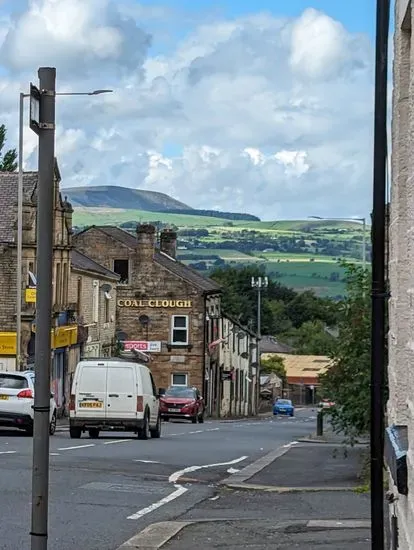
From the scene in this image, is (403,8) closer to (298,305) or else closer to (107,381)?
(107,381)

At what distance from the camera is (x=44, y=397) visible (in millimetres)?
6301

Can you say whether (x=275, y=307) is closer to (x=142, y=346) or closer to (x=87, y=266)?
(x=142, y=346)

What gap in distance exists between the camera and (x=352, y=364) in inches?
725

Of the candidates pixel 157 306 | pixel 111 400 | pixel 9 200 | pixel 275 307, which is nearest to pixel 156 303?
pixel 157 306

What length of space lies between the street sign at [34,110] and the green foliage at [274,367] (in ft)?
350

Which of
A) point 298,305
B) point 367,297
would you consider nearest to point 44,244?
point 367,297

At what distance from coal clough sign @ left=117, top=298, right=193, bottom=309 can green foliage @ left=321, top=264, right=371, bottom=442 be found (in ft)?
159

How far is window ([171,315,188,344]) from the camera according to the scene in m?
67.1

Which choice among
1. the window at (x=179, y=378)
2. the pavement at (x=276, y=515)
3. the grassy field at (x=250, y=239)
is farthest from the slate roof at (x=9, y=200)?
the grassy field at (x=250, y=239)

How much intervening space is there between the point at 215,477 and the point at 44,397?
42.7ft

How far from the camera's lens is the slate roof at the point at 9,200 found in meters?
47.5

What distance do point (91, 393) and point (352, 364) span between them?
12291 millimetres

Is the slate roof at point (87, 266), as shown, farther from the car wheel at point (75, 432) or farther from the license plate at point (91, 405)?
the license plate at point (91, 405)

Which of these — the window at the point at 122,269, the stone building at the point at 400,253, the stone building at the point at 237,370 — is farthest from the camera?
the stone building at the point at 237,370
